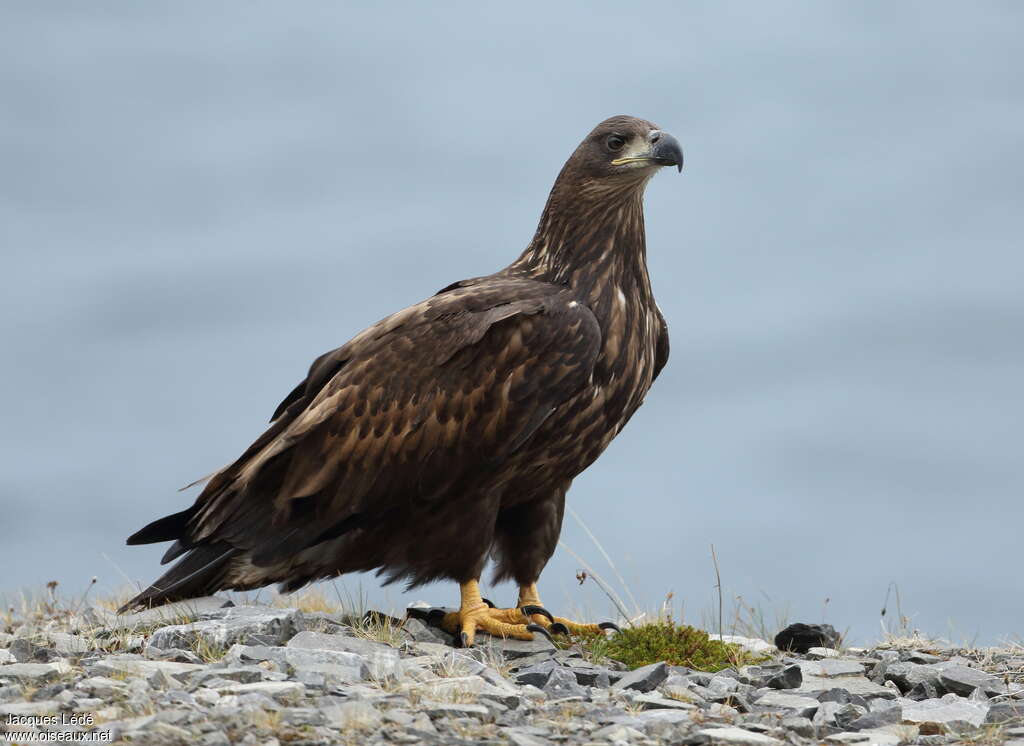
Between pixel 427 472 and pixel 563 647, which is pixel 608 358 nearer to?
pixel 427 472

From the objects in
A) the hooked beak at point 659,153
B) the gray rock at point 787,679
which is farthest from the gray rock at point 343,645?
the hooked beak at point 659,153

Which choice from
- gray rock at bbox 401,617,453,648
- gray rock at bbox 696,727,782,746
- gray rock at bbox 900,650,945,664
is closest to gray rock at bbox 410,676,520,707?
gray rock at bbox 696,727,782,746

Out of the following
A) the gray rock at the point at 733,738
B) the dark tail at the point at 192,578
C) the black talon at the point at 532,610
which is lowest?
the gray rock at the point at 733,738

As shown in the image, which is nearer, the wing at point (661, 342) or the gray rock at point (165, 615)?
the gray rock at point (165, 615)

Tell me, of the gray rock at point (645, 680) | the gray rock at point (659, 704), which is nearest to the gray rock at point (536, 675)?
the gray rock at point (645, 680)

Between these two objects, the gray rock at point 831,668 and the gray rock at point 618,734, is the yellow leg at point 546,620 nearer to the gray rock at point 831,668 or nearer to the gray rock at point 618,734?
the gray rock at point 831,668

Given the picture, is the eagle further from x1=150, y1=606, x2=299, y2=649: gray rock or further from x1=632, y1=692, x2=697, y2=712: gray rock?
x1=632, y1=692, x2=697, y2=712: gray rock

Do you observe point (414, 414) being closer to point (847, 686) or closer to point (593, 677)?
point (593, 677)

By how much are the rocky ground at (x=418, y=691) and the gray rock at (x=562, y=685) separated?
1 centimetres

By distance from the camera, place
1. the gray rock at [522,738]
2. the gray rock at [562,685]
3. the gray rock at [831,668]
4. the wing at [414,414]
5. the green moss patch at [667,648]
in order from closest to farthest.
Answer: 1. the gray rock at [522,738]
2. the gray rock at [562,685]
3. the wing at [414,414]
4. the gray rock at [831,668]
5. the green moss patch at [667,648]

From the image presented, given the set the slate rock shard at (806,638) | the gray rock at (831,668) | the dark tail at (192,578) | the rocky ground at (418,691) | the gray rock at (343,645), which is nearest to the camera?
the rocky ground at (418,691)

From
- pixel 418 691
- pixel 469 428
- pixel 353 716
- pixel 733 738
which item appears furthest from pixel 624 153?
pixel 353 716

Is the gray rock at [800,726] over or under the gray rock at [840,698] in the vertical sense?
under

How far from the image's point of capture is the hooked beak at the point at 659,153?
26.7 ft
